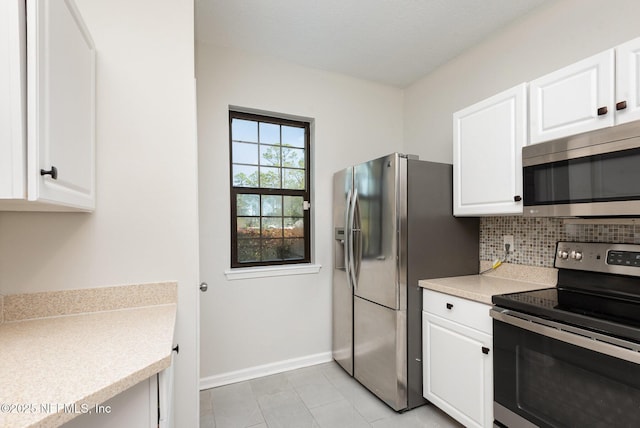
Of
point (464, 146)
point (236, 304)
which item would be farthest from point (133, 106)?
point (464, 146)

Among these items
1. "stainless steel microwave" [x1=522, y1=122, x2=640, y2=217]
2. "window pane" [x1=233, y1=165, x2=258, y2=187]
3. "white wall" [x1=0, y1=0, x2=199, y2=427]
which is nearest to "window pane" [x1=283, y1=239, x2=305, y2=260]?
"window pane" [x1=233, y1=165, x2=258, y2=187]

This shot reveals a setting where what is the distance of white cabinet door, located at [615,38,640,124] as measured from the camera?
1264 millimetres

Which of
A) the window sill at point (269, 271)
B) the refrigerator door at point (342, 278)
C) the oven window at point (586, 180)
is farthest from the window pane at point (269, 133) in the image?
the oven window at point (586, 180)

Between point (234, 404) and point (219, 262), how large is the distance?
102 centimetres

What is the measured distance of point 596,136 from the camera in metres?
1.35

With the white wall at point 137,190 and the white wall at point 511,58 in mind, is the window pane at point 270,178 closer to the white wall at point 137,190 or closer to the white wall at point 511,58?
the white wall at point 137,190

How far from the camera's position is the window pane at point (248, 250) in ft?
8.30

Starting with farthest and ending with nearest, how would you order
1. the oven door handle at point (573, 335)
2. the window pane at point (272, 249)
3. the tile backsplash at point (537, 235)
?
the window pane at point (272, 249) < the tile backsplash at point (537, 235) < the oven door handle at point (573, 335)

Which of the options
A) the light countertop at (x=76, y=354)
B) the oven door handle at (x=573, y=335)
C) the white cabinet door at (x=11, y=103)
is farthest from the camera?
the oven door handle at (x=573, y=335)

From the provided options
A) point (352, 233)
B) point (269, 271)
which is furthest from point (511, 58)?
point (269, 271)

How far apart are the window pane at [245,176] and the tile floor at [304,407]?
1636 millimetres

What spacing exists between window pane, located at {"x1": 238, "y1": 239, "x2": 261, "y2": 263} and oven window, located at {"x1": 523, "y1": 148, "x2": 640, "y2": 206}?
1.99 metres

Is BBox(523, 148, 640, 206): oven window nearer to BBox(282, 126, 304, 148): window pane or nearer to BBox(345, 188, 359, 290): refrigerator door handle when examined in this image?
BBox(345, 188, 359, 290): refrigerator door handle

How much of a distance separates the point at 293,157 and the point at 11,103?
2.07 metres
